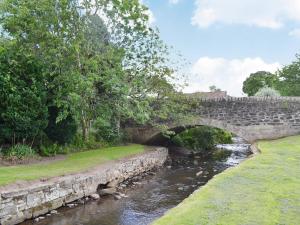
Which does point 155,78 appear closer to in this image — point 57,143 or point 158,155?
point 158,155

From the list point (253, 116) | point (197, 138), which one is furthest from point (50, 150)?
point (197, 138)

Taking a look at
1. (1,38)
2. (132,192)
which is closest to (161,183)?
(132,192)

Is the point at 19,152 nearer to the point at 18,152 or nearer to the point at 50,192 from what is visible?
the point at 18,152

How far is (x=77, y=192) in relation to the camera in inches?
520

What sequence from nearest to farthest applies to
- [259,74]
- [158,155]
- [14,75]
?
[14,75]
[158,155]
[259,74]

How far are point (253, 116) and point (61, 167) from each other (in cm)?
1437

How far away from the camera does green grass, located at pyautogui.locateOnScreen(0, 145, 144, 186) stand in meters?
12.0

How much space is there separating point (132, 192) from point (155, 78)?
10462 millimetres

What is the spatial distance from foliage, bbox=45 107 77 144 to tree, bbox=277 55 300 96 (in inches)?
1036

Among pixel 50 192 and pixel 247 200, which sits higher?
pixel 247 200

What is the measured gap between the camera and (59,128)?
746 inches

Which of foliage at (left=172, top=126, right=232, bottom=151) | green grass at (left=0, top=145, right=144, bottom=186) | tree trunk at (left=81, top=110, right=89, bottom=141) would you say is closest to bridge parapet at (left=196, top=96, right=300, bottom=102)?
foliage at (left=172, top=126, right=232, bottom=151)

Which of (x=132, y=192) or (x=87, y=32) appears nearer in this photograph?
(x=132, y=192)

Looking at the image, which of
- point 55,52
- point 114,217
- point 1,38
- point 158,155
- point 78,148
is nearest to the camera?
point 114,217
